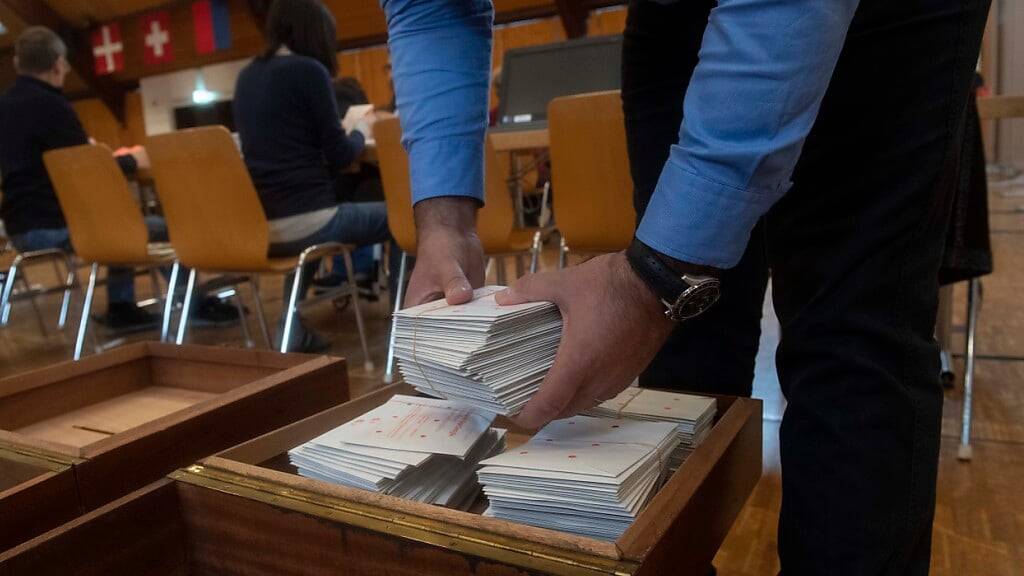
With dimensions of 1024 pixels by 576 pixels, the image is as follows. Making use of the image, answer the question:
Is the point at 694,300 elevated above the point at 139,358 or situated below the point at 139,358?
above

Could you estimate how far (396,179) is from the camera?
210cm

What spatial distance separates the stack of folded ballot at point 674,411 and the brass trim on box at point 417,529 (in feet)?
0.82

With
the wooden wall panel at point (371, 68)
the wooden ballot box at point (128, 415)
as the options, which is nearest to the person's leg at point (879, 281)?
the wooden ballot box at point (128, 415)

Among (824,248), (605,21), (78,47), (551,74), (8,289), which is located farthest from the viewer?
(78,47)

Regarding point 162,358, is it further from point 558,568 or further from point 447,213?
point 558,568

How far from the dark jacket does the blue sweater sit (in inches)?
46.6

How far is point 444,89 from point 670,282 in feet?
1.37

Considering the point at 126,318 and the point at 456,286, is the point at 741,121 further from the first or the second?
the point at 126,318

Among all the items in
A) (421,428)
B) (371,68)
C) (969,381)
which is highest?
(371,68)

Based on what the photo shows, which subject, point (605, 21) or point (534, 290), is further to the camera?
point (605, 21)

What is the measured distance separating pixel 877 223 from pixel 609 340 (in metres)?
0.23

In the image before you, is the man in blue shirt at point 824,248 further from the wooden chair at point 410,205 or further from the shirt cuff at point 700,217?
the wooden chair at point 410,205

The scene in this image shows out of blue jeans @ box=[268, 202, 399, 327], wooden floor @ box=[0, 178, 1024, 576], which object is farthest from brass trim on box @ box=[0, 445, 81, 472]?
blue jeans @ box=[268, 202, 399, 327]

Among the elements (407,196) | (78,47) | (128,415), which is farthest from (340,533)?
(78,47)
